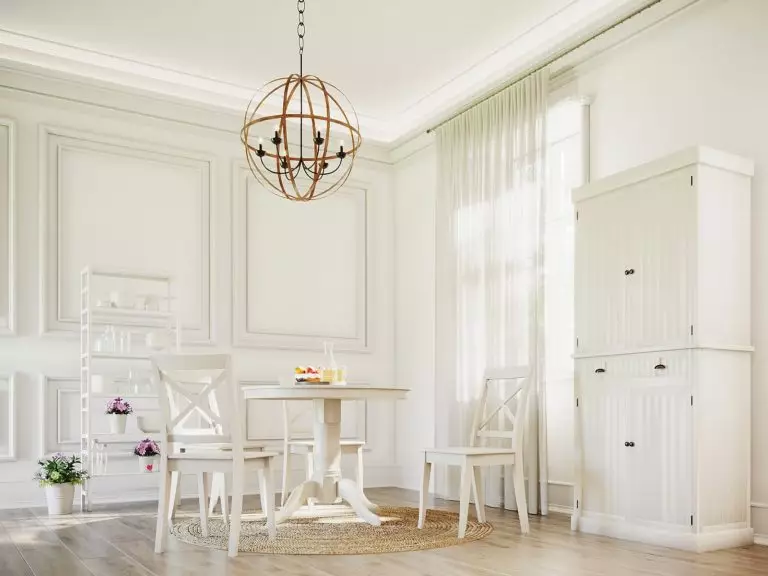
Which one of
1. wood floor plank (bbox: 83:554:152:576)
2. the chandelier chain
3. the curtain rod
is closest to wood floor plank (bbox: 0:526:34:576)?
wood floor plank (bbox: 83:554:152:576)

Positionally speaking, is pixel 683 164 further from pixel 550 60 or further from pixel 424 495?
pixel 424 495

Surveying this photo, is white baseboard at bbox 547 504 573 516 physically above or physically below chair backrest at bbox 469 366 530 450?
below

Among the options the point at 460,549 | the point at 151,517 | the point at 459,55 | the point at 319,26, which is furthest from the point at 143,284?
the point at 460,549

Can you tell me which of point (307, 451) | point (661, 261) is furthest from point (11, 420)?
point (661, 261)

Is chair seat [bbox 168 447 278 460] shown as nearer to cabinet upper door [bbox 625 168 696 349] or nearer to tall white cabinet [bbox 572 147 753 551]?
tall white cabinet [bbox 572 147 753 551]

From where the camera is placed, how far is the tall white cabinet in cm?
368

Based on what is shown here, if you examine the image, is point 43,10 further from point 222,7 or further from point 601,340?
point 601,340

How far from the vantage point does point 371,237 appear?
700cm

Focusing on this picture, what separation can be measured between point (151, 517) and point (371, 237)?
3139 mm

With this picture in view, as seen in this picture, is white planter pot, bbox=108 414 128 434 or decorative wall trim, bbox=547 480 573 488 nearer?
decorative wall trim, bbox=547 480 573 488

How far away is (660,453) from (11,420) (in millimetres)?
4083

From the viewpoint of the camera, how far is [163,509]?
3539 mm

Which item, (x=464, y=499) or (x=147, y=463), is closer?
(x=464, y=499)

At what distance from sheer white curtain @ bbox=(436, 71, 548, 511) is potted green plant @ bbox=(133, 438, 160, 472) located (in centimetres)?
205
